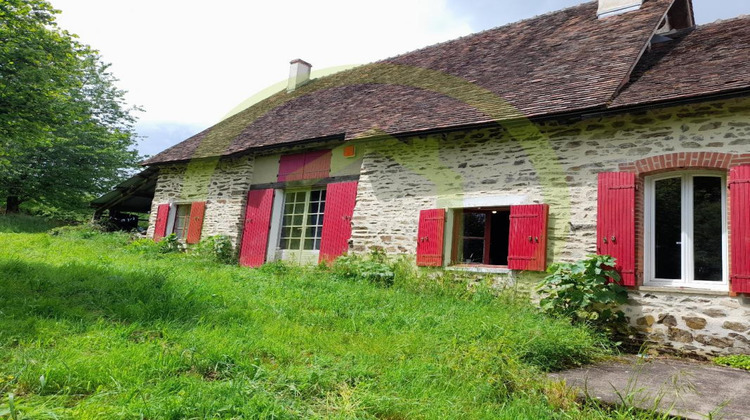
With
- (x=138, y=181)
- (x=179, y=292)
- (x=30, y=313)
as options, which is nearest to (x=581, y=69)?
(x=179, y=292)

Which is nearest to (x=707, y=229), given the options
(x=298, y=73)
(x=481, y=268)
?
(x=481, y=268)

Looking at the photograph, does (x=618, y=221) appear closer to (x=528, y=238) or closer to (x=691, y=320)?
(x=528, y=238)

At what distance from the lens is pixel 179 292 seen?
517 cm

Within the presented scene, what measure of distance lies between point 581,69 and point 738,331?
4.32 meters

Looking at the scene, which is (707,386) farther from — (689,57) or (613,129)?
(689,57)

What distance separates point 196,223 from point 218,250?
1.43 m

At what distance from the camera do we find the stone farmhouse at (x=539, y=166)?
5.48 m

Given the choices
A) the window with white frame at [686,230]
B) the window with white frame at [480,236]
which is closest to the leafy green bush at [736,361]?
the window with white frame at [686,230]

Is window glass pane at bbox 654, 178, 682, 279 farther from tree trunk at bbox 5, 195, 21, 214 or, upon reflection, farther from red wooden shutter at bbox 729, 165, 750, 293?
tree trunk at bbox 5, 195, 21, 214

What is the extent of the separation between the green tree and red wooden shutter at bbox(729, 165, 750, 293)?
33.9 feet

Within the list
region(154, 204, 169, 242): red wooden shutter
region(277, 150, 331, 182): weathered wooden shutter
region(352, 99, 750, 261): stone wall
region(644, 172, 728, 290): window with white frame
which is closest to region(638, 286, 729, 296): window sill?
region(644, 172, 728, 290): window with white frame

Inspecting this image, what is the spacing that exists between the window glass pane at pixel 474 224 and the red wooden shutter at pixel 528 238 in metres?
0.90

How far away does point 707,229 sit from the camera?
219 inches

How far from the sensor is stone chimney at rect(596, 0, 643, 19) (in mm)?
8766
